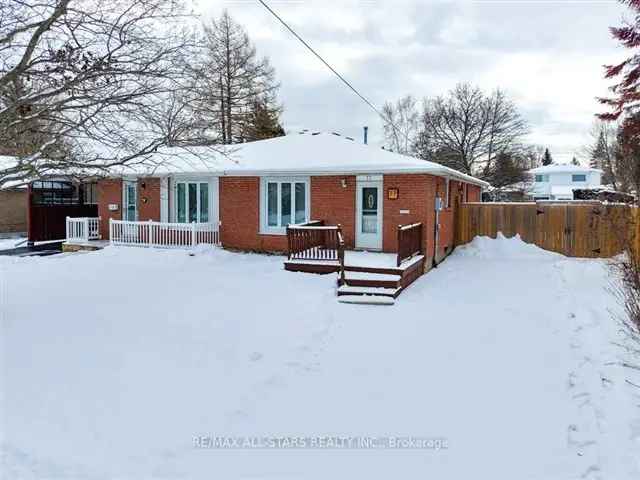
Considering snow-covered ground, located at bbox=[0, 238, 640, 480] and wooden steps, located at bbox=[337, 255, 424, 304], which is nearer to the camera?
snow-covered ground, located at bbox=[0, 238, 640, 480]

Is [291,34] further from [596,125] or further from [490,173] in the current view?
[596,125]

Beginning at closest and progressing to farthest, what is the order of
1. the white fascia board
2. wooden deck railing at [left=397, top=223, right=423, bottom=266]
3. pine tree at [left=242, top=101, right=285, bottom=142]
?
1. wooden deck railing at [left=397, top=223, right=423, bottom=266]
2. the white fascia board
3. pine tree at [left=242, top=101, right=285, bottom=142]

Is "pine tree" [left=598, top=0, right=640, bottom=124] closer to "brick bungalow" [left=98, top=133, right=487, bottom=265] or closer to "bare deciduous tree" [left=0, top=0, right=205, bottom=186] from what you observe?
"brick bungalow" [left=98, top=133, right=487, bottom=265]

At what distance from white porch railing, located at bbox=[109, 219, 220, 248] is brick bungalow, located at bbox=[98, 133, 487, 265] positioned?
0.50 meters

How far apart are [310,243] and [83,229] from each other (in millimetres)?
9755

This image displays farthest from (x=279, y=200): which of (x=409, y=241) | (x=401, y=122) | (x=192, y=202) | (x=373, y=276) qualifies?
(x=401, y=122)

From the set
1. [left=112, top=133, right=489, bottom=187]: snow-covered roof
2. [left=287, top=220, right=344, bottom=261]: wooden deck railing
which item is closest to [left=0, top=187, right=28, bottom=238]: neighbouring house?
[left=112, top=133, right=489, bottom=187]: snow-covered roof

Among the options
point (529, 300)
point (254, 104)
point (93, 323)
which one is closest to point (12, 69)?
point (93, 323)

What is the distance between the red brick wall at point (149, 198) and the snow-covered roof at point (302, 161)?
1.05 meters

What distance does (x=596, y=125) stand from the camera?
38188 millimetres

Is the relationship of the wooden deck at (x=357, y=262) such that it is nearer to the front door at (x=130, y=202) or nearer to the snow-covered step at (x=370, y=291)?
the snow-covered step at (x=370, y=291)

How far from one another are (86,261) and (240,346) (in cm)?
846

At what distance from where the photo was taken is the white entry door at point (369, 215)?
13.2m

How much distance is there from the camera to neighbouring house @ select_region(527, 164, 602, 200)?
158 ft
